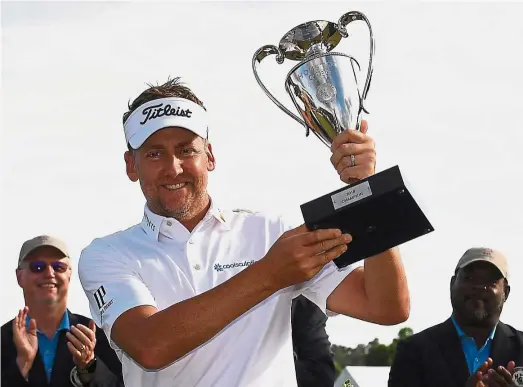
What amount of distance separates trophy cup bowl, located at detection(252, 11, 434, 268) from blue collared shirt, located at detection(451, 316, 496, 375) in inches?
129

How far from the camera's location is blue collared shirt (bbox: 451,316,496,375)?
6637 millimetres

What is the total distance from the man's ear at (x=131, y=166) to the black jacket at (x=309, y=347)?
2.00 meters

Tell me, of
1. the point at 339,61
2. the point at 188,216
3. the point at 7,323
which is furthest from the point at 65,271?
the point at 339,61

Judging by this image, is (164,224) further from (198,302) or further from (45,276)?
(45,276)

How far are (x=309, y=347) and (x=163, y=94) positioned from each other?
7.81 feet

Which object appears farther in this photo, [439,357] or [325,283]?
[439,357]

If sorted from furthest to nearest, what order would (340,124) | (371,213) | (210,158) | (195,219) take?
(210,158), (195,219), (340,124), (371,213)

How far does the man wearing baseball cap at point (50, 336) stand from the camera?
6039mm

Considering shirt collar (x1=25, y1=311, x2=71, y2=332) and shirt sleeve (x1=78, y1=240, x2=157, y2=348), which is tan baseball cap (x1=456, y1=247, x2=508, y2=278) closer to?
shirt collar (x1=25, y1=311, x2=71, y2=332)

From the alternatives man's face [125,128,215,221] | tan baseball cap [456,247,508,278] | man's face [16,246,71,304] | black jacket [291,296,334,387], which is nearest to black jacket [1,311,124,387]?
man's face [16,246,71,304]

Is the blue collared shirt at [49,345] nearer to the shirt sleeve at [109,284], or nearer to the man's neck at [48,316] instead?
the man's neck at [48,316]

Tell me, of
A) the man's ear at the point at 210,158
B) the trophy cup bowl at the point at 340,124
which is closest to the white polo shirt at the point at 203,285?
the man's ear at the point at 210,158

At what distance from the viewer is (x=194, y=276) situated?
12.8ft

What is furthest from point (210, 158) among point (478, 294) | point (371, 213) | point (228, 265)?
point (478, 294)
